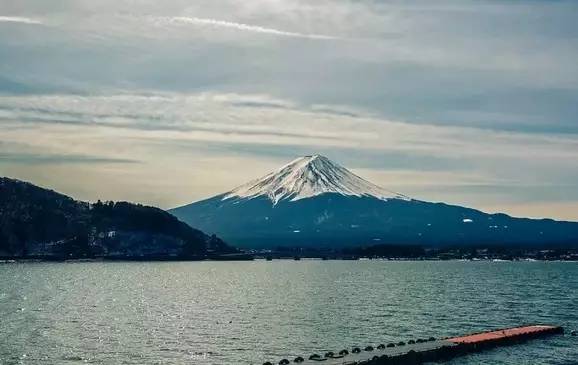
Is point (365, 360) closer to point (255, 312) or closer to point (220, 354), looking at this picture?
point (220, 354)

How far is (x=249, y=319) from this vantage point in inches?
4134

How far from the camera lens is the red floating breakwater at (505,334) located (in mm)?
79938

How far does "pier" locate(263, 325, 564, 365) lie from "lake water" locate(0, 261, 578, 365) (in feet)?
7.06

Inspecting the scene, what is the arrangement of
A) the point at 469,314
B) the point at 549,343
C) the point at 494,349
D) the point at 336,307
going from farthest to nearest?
the point at 336,307 < the point at 469,314 < the point at 549,343 < the point at 494,349

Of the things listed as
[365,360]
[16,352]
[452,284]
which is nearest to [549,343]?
[365,360]

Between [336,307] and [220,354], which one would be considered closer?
[220,354]

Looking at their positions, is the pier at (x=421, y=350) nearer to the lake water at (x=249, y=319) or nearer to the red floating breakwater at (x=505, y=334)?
the red floating breakwater at (x=505, y=334)

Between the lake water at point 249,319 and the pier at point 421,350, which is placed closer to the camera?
the pier at point 421,350

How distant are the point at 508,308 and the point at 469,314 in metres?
14.3

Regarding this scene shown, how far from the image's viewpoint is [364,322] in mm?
101500

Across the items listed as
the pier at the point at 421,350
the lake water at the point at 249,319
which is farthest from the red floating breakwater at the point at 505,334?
the lake water at the point at 249,319

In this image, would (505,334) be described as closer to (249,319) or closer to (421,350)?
(421,350)

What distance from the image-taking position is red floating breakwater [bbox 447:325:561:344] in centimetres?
7994

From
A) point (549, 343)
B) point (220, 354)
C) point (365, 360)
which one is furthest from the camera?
point (549, 343)
